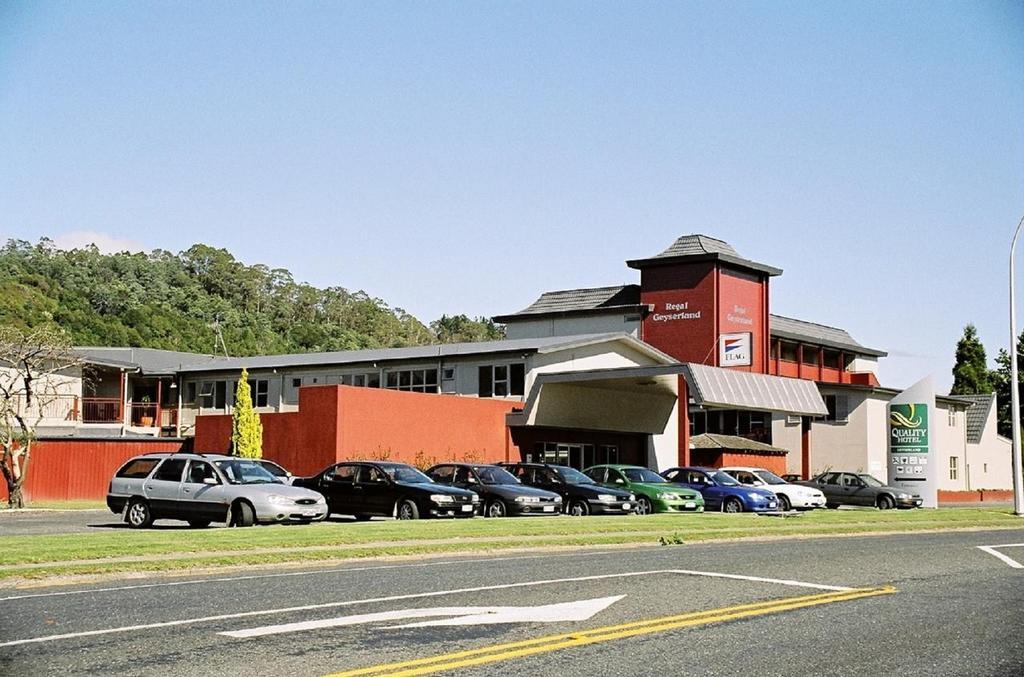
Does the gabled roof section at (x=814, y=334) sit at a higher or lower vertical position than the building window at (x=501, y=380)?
higher

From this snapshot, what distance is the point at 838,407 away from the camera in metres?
66.9

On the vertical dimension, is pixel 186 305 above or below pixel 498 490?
above

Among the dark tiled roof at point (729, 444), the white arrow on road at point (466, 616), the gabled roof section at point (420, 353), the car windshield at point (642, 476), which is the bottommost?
the white arrow on road at point (466, 616)

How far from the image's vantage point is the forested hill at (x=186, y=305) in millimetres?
87125

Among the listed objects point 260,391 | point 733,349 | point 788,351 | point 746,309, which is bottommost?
point 260,391

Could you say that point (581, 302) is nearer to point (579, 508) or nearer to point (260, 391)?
point (260, 391)

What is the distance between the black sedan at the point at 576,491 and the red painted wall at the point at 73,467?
18179 mm

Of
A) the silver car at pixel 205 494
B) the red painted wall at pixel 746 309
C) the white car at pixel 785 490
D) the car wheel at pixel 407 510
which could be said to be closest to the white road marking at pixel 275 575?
the silver car at pixel 205 494

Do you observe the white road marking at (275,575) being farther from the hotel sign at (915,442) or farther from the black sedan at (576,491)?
the hotel sign at (915,442)

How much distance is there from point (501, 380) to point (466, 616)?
34.5m

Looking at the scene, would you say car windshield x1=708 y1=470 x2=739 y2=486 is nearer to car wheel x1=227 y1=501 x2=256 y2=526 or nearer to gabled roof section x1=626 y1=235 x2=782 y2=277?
car wheel x1=227 y1=501 x2=256 y2=526

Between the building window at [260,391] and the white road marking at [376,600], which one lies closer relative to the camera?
the white road marking at [376,600]

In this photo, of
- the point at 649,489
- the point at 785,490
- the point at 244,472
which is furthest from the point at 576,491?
the point at 244,472

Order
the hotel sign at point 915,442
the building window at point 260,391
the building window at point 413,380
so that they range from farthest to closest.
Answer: the building window at point 260,391, the building window at point 413,380, the hotel sign at point 915,442
